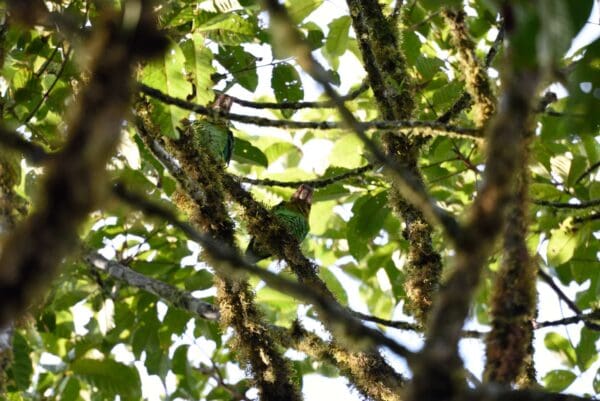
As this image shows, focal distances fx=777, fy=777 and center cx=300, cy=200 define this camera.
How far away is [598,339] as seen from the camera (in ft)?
13.7

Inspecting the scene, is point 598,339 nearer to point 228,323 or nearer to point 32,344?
point 228,323

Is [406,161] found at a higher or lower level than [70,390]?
higher

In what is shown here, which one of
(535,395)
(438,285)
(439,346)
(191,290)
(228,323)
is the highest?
(191,290)

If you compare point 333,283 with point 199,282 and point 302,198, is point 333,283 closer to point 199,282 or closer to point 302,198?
point 302,198

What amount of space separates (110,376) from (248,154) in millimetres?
1188

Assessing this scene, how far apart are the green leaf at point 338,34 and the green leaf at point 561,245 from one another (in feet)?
4.18

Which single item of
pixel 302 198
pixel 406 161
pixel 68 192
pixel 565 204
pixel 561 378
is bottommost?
pixel 68 192

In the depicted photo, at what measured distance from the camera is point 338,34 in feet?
11.8

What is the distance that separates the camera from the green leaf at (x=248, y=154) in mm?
3676

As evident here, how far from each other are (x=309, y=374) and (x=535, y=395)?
14.8ft

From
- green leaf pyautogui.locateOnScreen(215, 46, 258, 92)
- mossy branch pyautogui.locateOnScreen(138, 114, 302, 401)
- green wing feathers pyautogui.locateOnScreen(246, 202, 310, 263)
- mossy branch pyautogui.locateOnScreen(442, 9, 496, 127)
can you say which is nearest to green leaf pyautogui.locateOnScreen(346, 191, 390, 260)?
green wing feathers pyautogui.locateOnScreen(246, 202, 310, 263)

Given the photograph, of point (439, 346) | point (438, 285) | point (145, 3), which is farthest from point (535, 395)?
point (438, 285)

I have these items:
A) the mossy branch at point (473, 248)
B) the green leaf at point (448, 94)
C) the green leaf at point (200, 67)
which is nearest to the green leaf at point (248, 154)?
the green leaf at point (448, 94)

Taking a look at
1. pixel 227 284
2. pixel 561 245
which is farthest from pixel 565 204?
pixel 227 284
